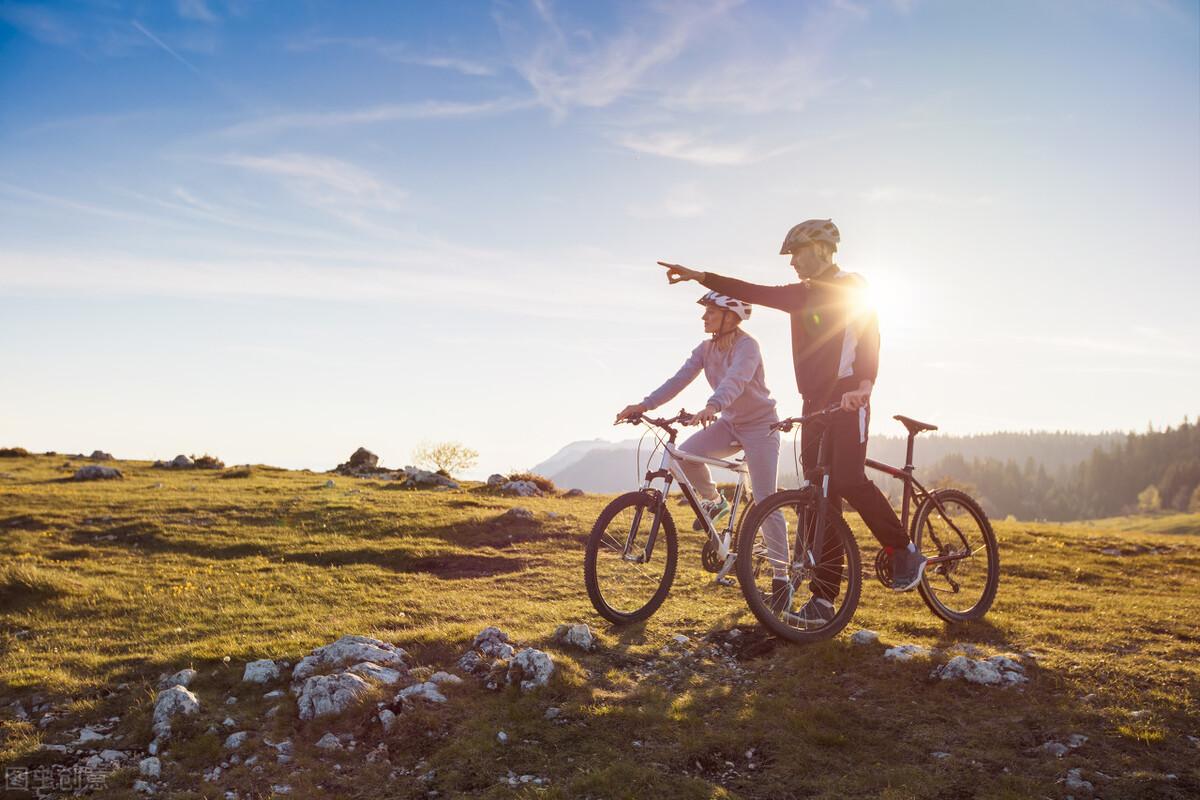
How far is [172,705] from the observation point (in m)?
6.43

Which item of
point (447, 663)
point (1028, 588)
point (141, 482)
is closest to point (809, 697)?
point (447, 663)

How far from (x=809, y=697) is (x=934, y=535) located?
10.2 ft

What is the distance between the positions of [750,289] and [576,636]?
414 centimetres

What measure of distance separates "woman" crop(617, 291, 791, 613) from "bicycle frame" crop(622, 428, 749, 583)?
14cm

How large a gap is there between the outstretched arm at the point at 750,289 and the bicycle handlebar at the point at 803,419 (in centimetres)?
116

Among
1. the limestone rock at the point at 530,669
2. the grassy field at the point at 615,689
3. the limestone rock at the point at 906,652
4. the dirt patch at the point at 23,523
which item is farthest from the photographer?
the dirt patch at the point at 23,523

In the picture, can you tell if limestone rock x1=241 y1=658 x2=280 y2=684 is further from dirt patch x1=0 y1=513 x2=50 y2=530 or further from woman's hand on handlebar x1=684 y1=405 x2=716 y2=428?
dirt patch x1=0 y1=513 x2=50 y2=530

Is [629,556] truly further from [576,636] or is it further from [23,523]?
[23,523]

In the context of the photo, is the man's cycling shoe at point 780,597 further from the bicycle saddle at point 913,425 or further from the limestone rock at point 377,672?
the limestone rock at point 377,672

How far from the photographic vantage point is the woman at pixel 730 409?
821 centimetres

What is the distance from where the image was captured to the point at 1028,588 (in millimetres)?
12516

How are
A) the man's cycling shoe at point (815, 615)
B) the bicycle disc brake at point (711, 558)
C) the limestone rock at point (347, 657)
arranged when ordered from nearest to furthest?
the limestone rock at point (347, 657) < the man's cycling shoe at point (815, 615) < the bicycle disc brake at point (711, 558)

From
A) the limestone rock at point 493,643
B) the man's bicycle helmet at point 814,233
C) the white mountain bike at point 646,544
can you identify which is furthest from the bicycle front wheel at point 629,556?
the man's bicycle helmet at point 814,233

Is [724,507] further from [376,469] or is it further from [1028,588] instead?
[376,469]
